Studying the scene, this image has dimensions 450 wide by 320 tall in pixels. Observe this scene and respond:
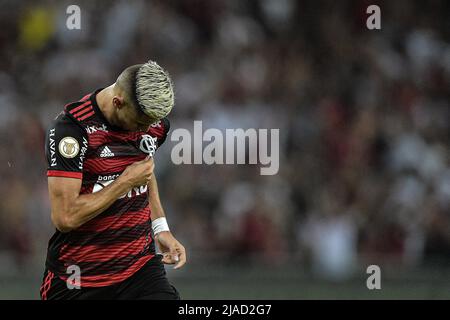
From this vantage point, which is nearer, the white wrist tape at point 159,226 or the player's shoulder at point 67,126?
the player's shoulder at point 67,126

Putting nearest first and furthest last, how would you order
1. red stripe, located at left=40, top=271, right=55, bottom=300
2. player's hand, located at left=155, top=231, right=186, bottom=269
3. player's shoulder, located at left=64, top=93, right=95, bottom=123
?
1. player's shoulder, located at left=64, top=93, right=95, bottom=123
2. red stripe, located at left=40, top=271, right=55, bottom=300
3. player's hand, located at left=155, top=231, right=186, bottom=269

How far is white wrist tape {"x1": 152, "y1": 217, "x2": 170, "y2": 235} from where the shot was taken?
6039 millimetres

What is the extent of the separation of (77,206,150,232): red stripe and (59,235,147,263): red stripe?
0.11 m

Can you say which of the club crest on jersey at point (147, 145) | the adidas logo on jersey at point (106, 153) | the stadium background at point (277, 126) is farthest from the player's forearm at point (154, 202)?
the stadium background at point (277, 126)

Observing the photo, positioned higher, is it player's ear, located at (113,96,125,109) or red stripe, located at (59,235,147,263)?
player's ear, located at (113,96,125,109)

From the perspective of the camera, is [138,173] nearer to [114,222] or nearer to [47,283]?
[114,222]

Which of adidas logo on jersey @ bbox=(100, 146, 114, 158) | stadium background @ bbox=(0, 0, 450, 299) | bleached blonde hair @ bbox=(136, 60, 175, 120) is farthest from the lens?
stadium background @ bbox=(0, 0, 450, 299)

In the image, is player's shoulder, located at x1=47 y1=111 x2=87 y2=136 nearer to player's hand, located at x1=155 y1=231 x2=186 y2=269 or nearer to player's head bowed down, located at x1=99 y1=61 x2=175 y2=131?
player's head bowed down, located at x1=99 y1=61 x2=175 y2=131

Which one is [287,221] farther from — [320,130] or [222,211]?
[320,130]

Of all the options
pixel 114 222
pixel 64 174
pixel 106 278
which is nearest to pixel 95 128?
pixel 64 174

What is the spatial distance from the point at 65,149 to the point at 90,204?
0.33 metres

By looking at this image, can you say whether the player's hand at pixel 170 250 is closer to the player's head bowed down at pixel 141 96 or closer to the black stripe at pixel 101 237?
the black stripe at pixel 101 237

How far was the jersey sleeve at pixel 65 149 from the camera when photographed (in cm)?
529

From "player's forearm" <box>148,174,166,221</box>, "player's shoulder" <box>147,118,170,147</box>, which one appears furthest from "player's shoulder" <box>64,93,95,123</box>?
"player's forearm" <box>148,174,166,221</box>
